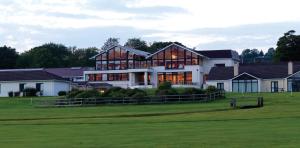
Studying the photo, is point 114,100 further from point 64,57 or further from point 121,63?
point 64,57

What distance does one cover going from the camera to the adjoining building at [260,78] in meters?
91.8

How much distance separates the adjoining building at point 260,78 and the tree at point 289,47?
2925 cm

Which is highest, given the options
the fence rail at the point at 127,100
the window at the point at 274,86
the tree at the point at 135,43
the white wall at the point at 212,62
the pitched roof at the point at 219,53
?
the tree at the point at 135,43

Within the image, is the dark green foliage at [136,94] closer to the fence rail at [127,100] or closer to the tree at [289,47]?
the fence rail at [127,100]

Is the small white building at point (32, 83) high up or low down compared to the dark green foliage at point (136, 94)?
up

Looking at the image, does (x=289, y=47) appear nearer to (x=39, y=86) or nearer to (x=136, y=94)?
(x=39, y=86)

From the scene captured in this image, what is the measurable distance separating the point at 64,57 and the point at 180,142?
160m

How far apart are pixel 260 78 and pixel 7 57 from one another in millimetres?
71790

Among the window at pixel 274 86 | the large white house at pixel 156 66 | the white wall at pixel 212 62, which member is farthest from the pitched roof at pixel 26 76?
the white wall at pixel 212 62

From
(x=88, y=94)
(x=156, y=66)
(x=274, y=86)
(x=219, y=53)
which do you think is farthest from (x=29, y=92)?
(x=219, y=53)

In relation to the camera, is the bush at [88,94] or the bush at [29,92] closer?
the bush at [88,94]

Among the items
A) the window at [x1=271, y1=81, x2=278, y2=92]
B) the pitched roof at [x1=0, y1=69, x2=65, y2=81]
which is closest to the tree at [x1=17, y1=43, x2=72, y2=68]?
the pitched roof at [x1=0, y1=69, x2=65, y2=81]

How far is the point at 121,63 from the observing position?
116000 mm

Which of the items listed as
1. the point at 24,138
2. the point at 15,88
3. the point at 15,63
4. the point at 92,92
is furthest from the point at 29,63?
the point at 24,138
